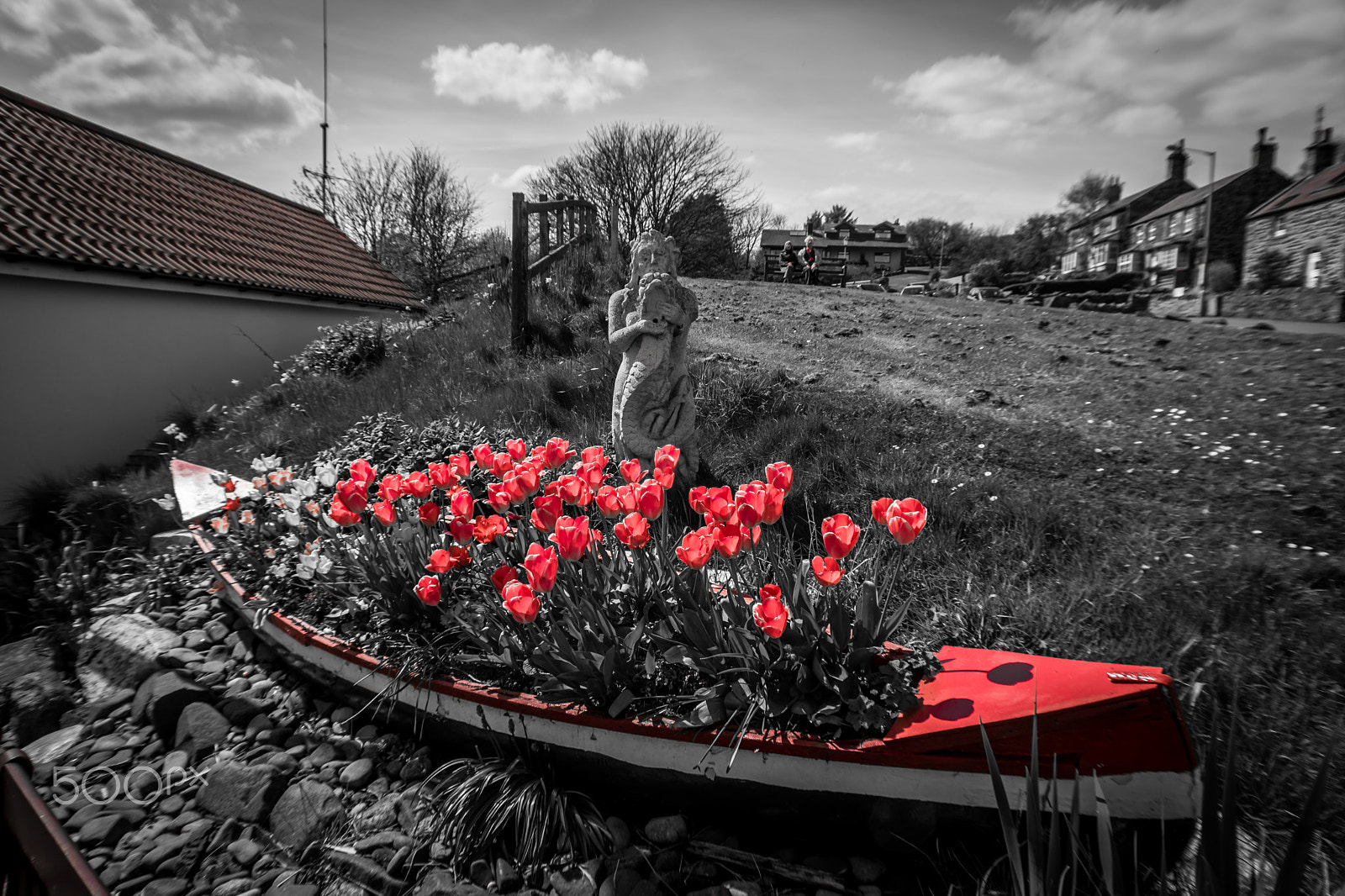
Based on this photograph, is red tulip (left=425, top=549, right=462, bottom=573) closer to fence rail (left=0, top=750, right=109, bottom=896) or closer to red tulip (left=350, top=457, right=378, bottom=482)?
red tulip (left=350, top=457, right=378, bottom=482)

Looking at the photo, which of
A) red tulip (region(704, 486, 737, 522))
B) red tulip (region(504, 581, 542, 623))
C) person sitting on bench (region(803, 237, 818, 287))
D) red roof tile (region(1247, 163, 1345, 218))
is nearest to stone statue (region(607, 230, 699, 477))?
red tulip (region(704, 486, 737, 522))

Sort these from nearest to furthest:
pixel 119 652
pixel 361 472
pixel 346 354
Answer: pixel 361 472
pixel 119 652
pixel 346 354

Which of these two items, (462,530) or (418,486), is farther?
(418,486)

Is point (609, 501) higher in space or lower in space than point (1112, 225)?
lower

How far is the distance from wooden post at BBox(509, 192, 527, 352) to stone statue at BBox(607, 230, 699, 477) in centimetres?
396

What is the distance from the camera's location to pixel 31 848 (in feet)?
3.04

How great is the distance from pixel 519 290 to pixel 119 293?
7082 mm

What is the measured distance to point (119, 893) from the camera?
7.56 feet

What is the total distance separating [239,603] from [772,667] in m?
3.49

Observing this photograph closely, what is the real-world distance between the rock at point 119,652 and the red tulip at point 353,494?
214 centimetres

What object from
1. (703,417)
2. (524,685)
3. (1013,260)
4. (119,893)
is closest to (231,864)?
(119,893)

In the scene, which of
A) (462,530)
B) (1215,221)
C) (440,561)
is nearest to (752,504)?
(462,530)

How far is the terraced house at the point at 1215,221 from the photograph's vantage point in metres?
33.5

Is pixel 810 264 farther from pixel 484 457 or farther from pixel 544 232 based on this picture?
pixel 484 457
